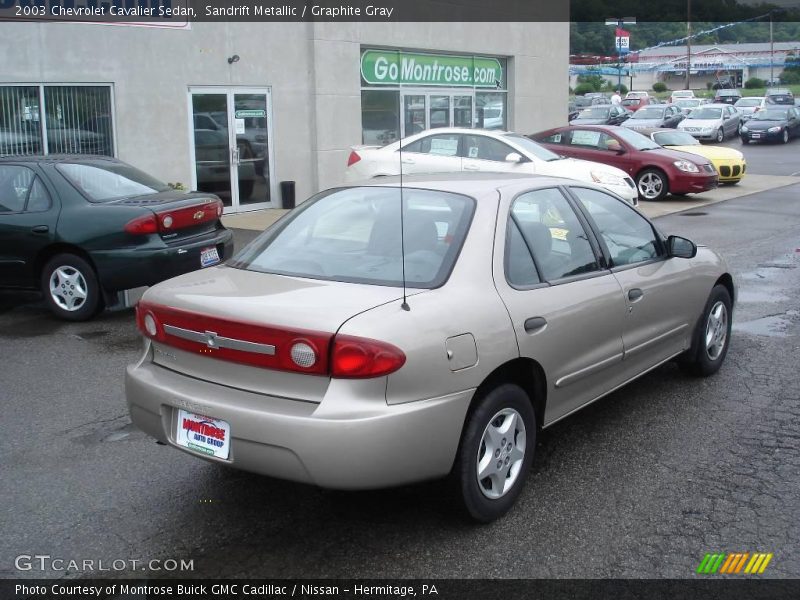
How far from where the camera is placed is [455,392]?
3.74m

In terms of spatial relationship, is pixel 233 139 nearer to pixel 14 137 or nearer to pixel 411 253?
pixel 14 137

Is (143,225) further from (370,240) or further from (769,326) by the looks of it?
(769,326)

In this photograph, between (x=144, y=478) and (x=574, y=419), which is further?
(x=574, y=419)

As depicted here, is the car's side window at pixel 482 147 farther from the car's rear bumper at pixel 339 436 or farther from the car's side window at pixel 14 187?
the car's rear bumper at pixel 339 436

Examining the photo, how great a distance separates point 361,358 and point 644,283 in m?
2.33

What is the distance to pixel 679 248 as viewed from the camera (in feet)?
18.5

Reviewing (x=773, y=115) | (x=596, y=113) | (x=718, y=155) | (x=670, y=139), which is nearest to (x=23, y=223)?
(x=670, y=139)

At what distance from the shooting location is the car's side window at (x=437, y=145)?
15000mm

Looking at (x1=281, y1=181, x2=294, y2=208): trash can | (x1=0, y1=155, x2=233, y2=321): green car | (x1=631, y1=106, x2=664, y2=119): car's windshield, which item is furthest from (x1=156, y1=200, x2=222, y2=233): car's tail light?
(x1=631, y1=106, x2=664, y2=119): car's windshield

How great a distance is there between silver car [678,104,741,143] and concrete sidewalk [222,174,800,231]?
1527 cm

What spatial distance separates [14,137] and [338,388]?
10770 millimetres

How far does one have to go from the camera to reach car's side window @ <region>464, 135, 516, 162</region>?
1477 centimetres

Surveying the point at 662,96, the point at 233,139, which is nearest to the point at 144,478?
the point at 233,139

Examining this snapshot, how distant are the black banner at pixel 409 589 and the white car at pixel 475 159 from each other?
36.2 ft
